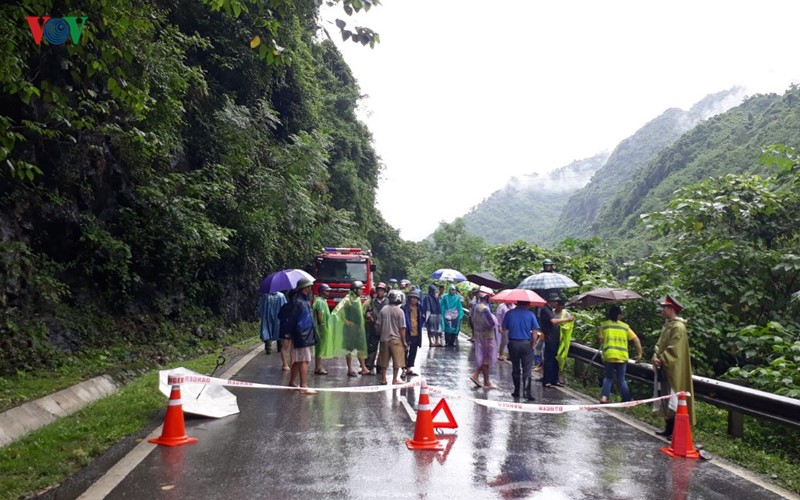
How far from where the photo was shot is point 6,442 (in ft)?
21.4

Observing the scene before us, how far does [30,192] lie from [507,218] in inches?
6265

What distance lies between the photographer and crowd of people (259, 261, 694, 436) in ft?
26.6

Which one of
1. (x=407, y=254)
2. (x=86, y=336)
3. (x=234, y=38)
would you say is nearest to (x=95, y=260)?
(x=86, y=336)

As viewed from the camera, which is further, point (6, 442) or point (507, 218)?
point (507, 218)

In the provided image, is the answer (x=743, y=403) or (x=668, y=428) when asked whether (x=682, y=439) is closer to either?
(x=668, y=428)

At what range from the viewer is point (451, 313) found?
18.9m

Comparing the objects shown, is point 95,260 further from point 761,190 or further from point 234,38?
point 761,190

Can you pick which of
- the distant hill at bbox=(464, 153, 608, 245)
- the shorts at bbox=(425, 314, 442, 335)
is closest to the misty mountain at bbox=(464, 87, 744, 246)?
the distant hill at bbox=(464, 153, 608, 245)

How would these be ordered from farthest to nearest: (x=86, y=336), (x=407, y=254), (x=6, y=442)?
(x=407, y=254)
(x=86, y=336)
(x=6, y=442)

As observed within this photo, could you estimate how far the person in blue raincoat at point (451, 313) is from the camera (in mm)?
18625

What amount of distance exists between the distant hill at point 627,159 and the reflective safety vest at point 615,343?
95988 mm

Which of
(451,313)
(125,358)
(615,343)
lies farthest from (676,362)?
(451,313)

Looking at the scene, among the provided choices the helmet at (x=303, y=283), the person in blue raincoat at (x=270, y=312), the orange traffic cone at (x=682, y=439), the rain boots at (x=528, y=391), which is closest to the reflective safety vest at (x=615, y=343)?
the rain boots at (x=528, y=391)

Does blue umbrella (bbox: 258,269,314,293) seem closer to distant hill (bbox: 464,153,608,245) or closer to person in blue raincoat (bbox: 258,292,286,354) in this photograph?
person in blue raincoat (bbox: 258,292,286,354)
